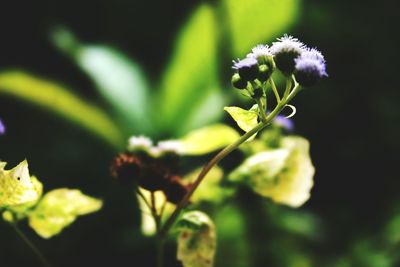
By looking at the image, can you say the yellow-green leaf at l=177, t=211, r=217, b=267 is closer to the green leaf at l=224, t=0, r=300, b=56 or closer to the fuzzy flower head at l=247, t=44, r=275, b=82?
the fuzzy flower head at l=247, t=44, r=275, b=82

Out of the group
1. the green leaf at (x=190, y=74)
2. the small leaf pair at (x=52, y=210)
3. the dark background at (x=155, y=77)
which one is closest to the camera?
the small leaf pair at (x=52, y=210)

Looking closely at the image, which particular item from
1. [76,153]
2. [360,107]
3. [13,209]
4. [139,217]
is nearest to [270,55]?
[13,209]

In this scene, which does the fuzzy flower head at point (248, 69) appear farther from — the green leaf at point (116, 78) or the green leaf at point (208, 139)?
the green leaf at point (116, 78)

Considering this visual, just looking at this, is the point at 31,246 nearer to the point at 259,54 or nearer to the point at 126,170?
the point at 126,170

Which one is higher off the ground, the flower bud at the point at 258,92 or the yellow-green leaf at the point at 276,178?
the flower bud at the point at 258,92

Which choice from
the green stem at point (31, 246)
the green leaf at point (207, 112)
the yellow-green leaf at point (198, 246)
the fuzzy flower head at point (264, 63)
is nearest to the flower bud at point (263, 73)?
the fuzzy flower head at point (264, 63)

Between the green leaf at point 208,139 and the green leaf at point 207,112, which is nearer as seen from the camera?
the green leaf at point 208,139

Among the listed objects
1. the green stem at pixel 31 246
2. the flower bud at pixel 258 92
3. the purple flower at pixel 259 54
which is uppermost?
the purple flower at pixel 259 54
